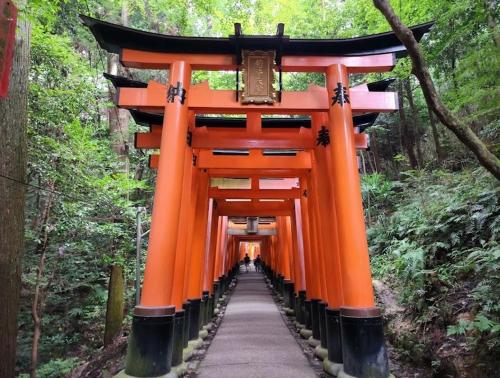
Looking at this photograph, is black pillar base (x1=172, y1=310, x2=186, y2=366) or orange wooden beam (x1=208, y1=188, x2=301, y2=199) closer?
black pillar base (x1=172, y1=310, x2=186, y2=366)

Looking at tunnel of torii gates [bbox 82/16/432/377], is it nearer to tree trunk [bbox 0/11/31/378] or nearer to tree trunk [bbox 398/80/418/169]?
tree trunk [bbox 0/11/31/378]

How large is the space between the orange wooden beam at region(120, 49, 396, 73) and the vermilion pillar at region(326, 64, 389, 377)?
0.30 metres

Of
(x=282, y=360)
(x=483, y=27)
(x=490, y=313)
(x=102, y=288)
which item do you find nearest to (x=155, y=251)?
(x=282, y=360)

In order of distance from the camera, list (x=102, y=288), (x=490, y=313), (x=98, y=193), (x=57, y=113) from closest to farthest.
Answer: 1. (x=490, y=313)
2. (x=57, y=113)
3. (x=98, y=193)
4. (x=102, y=288)

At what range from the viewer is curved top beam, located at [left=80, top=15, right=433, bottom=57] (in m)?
5.93

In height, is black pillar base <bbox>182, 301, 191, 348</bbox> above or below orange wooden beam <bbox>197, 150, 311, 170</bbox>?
below

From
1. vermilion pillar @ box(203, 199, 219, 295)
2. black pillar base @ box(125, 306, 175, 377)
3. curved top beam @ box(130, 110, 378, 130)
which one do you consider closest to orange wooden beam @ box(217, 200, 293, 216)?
vermilion pillar @ box(203, 199, 219, 295)

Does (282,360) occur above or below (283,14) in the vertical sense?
below

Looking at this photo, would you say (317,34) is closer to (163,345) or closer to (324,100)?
(324,100)

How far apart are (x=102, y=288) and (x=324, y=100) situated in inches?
423

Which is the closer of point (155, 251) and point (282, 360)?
point (155, 251)

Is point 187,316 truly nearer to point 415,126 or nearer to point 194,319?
point 194,319

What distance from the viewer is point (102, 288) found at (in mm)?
13055

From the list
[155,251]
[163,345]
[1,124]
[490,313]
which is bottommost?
[163,345]
